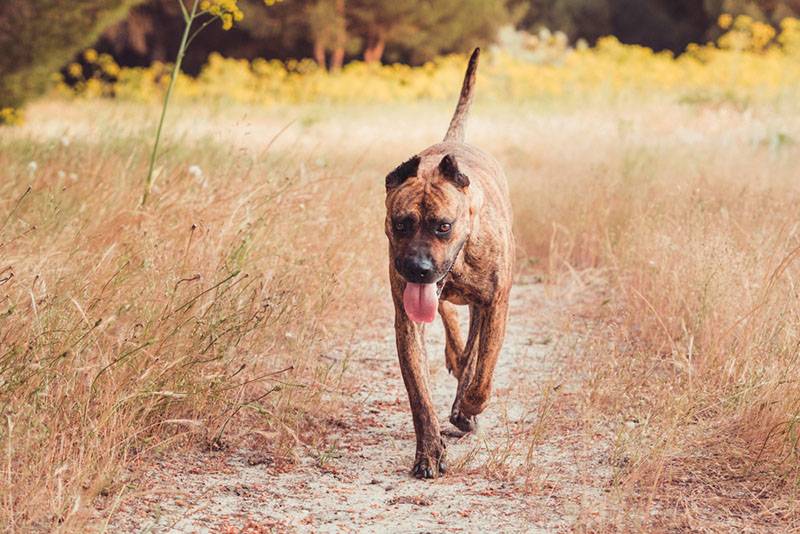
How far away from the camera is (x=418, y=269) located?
152 inches

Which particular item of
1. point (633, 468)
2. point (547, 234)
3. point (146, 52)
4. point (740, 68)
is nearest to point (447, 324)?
point (633, 468)

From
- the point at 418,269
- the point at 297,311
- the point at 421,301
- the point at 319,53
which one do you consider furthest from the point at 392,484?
the point at 319,53

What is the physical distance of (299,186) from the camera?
708cm

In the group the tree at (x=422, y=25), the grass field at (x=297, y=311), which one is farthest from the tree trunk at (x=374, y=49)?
the grass field at (x=297, y=311)

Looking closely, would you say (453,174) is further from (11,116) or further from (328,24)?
(328,24)

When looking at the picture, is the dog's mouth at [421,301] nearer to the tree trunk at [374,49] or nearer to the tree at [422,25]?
the tree at [422,25]

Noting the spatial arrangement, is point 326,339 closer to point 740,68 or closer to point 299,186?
point 299,186

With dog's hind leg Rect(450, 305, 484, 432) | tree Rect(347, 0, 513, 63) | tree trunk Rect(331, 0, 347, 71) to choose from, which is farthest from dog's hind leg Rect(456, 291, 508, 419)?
tree Rect(347, 0, 513, 63)

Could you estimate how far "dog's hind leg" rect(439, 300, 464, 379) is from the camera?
511cm

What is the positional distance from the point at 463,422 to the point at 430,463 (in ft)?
2.07

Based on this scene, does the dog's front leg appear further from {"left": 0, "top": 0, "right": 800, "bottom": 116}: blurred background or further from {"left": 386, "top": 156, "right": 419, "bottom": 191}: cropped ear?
{"left": 0, "top": 0, "right": 800, "bottom": 116}: blurred background

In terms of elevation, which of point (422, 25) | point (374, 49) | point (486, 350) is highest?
point (422, 25)

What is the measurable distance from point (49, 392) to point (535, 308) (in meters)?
4.10

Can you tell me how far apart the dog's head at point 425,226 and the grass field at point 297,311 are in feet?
2.38
